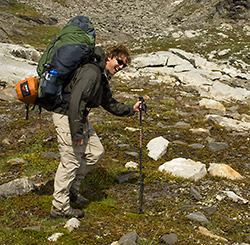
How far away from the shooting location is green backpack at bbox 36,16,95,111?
5.54 meters

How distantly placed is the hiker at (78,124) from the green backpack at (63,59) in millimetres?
211

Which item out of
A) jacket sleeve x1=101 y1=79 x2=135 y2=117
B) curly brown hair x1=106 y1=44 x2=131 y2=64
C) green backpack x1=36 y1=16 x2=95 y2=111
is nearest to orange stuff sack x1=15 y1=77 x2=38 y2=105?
green backpack x1=36 y1=16 x2=95 y2=111

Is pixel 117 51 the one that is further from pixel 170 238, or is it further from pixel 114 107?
pixel 170 238

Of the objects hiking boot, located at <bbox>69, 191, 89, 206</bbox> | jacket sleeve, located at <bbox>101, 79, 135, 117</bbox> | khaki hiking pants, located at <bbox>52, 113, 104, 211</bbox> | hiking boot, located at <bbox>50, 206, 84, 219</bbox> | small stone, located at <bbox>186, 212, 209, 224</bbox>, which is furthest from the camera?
jacket sleeve, located at <bbox>101, 79, 135, 117</bbox>

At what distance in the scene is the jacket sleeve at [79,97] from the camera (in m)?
5.60

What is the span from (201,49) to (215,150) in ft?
96.0

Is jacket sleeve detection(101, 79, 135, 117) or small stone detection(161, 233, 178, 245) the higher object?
jacket sleeve detection(101, 79, 135, 117)

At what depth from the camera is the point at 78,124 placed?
18.7ft

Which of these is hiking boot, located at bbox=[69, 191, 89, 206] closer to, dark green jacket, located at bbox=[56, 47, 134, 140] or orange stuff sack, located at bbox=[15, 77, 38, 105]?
dark green jacket, located at bbox=[56, 47, 134, 140]

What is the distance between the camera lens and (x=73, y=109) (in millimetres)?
5602

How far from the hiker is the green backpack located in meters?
0.21

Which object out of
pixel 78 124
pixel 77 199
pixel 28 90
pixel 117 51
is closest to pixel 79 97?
pixel 78 124

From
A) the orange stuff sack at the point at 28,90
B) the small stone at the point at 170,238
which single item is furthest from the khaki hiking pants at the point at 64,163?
the small stone at the point at 170,238

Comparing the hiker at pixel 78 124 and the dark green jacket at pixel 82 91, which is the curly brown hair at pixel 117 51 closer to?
the hiker at pixel 78 124
